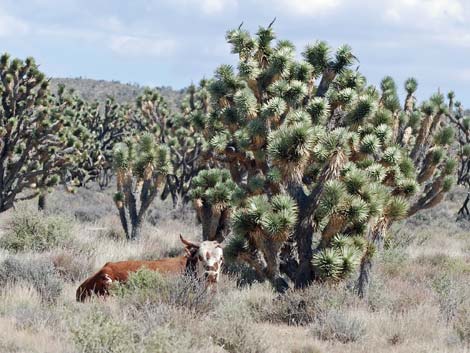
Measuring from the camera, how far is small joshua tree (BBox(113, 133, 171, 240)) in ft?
58.0

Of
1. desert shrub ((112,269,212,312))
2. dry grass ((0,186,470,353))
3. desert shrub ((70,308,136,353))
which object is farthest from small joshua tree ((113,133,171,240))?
desert shrub ((70,308,136,353))

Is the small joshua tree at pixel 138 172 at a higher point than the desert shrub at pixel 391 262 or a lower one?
higher

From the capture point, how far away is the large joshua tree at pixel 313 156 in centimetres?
970

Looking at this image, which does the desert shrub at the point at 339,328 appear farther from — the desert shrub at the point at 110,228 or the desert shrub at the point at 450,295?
the desert shrub at the point at 110,228

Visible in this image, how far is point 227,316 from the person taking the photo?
836 centimetres

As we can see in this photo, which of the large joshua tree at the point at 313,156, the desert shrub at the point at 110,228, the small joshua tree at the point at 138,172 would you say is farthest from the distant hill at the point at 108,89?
the large joshua tree at the point at 313,156

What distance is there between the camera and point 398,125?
44.9ft

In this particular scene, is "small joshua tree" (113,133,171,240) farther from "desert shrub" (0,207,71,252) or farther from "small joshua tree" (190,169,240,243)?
"small joshua tree" (190,169,240,243)

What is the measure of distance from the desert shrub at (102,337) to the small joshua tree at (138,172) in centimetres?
1044

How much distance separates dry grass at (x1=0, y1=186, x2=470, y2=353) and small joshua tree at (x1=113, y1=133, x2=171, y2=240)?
4140mm

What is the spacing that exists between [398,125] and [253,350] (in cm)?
722

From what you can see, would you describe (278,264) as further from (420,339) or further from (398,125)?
(398,125)

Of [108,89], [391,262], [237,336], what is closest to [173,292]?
[237,336]

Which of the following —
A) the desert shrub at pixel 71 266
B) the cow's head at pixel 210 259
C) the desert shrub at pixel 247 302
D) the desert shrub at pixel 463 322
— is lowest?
the desert shrub at pixel 71 266
